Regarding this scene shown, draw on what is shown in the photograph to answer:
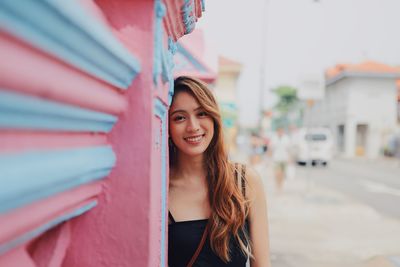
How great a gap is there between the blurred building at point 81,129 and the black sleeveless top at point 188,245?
57 centimetres

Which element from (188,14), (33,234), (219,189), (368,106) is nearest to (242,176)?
(219,189)

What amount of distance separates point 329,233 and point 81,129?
18.4 ft

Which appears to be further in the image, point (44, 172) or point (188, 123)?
point (188, 123)

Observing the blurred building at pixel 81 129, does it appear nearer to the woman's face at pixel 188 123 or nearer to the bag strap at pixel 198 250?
the woman's face at pixel 188 123

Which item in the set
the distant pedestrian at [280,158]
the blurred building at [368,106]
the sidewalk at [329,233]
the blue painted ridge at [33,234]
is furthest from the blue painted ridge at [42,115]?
the blurred building at [368,106]

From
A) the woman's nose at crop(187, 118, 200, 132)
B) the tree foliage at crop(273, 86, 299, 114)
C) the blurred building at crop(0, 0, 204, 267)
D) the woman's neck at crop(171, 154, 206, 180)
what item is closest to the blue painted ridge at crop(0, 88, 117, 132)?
the blurred building at crop(0, 0, 204, 267)

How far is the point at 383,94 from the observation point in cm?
2614

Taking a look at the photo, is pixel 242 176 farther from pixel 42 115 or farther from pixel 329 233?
pixel 329 233

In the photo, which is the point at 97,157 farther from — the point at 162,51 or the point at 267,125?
the point at 267,125

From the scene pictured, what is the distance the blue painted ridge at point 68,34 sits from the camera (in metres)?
0.45

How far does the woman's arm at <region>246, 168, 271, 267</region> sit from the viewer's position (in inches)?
67.7

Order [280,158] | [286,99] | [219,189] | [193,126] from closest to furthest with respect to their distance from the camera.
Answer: [193,126] → [219,189] → [280,158] → [286,99]

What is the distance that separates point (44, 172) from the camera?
56 centimetres

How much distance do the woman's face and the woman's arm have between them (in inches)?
13.4
